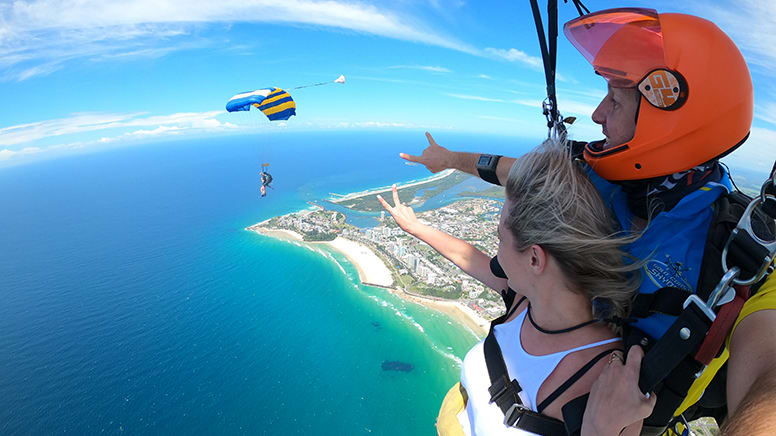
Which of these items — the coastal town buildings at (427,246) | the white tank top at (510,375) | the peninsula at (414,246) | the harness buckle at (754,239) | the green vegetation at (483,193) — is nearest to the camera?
the harness buckle at (754,239)

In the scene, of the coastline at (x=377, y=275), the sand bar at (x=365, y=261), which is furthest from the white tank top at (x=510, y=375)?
the sand bar at (x=365, y=261)

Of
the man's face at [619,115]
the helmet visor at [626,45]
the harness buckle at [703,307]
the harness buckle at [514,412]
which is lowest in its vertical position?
A: the harness buckle at [514,412]

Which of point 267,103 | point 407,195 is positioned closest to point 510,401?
point 267,103

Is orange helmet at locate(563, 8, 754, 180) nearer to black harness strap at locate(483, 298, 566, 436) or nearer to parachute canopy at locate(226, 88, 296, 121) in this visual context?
black harness strap at locate(483, 298, 566, 436)

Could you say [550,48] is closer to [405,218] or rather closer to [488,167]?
[488,167]

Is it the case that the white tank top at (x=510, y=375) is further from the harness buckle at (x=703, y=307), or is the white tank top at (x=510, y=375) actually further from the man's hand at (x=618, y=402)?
the harness buckle at (x=703, y=307)

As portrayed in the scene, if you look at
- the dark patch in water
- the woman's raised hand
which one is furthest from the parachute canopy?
the dark patch in water

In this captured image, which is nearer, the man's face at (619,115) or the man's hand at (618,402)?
the man's hand at (618,402)

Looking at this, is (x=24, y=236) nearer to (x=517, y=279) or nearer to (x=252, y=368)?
(x=252, y=368)
